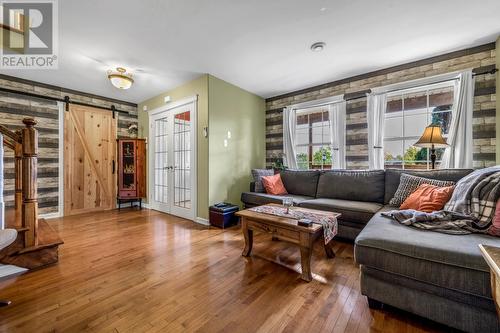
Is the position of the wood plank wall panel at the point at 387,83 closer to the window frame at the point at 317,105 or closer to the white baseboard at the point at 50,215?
the window frame at the point at 317,105

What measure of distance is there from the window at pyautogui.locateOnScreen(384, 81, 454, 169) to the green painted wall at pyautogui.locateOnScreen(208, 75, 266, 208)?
2.37m

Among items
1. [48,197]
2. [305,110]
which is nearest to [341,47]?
[305,110]

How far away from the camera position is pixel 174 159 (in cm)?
429

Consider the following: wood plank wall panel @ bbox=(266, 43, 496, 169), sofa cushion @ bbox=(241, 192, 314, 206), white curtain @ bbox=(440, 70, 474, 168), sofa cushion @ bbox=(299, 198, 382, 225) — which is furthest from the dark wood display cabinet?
white curtain @ bbox=(440, 70, 474, 168)

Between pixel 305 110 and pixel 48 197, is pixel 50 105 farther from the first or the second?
pixel 305 110

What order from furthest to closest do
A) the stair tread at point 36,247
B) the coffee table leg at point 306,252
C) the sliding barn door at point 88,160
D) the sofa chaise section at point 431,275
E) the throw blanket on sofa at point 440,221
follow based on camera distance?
the sliding barn door at point 88,160 → the stair tread at point 36,247 → the coffee table leg at point 306,252 → the throw blanket on sofa at point 440,221 → the sofa chaise section at point 431,275

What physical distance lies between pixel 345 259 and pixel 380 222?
681mm

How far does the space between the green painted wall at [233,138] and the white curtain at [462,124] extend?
311 centimetres

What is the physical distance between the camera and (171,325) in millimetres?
1364

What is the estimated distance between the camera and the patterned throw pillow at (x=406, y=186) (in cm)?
253

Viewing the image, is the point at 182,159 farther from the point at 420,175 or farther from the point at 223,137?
the point at 420,175

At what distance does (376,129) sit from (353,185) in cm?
104

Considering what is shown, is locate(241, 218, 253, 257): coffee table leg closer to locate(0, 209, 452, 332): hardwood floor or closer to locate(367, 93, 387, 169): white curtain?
locate(0, 209, 452, 332): hardwood floor

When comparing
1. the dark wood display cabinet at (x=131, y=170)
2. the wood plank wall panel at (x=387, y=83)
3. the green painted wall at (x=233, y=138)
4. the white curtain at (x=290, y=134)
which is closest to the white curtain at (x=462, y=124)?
the wood plank wall panel at (x=387, y=83)
